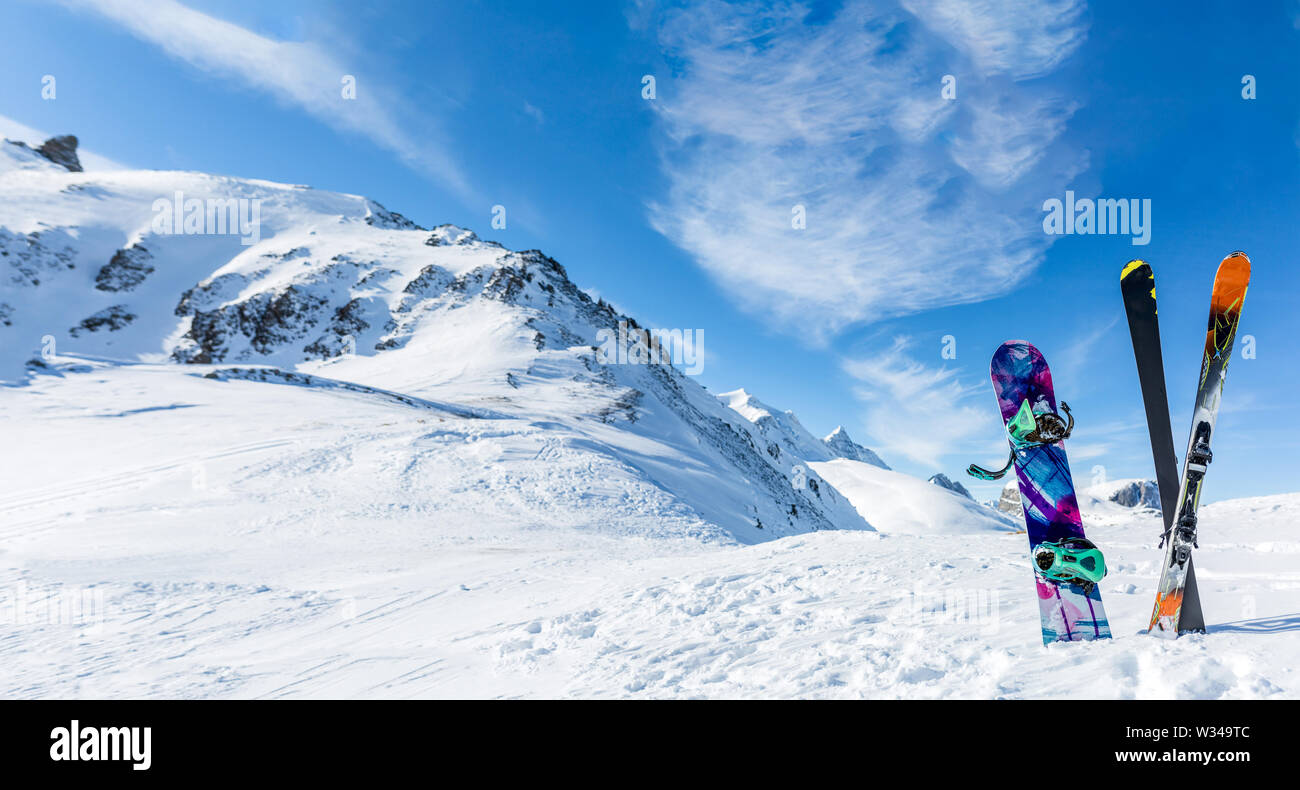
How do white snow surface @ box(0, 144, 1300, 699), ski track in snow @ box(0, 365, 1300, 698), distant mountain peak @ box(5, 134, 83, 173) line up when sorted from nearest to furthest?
1. ski track in snow @ box(0, 365, 1300, 698)
2. white snow surface @ box(0, 144, 1300, 699)
3. distant mountain peak @ box(5, 134, 83, 173)

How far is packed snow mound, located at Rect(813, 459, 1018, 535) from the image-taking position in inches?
2606

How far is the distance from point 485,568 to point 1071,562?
8809mm

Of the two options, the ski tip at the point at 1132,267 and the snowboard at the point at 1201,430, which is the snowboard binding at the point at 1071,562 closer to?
the snowboard at the point at 1201,430

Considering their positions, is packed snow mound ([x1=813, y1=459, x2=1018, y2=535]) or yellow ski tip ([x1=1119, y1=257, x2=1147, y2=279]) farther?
packed snow mound ([x1=813, y1=459, x2=1018, y2=535])

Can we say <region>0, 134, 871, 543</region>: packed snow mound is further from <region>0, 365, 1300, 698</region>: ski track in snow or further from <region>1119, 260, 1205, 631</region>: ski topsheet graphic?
<region>1119, 260, 1205, 631</region>: ski topsheet graphic

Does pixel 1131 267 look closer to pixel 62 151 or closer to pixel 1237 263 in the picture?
pixel 1237 263

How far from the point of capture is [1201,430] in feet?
17.1

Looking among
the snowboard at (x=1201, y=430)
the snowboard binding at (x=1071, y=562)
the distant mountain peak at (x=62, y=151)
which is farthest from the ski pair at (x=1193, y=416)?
the distant mountain peak at (x=62, y=151)

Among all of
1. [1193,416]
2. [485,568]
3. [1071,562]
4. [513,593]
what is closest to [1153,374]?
[1193,416]

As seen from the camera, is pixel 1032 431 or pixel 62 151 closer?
pixel 1032 431

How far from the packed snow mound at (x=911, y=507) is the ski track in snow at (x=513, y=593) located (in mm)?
54382

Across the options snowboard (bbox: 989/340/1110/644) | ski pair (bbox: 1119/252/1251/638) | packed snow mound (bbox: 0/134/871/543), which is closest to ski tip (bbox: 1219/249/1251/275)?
ski pair (bbox: 1119/252/1251/638)

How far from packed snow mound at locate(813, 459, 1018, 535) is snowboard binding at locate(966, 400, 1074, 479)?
193 ft

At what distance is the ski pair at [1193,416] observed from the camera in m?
5.11
